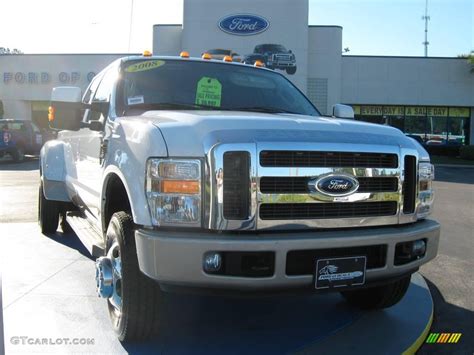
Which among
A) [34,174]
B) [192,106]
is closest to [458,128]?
[34,174]

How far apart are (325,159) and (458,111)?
2837 cm

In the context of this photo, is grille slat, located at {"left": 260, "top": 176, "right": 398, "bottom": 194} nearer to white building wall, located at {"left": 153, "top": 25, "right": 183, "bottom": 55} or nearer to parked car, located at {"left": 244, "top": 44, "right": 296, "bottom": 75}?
parked car, located at {"left": 244, "top": 44, "right": 296, "bottom": 75}

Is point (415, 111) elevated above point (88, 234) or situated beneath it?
elevated above

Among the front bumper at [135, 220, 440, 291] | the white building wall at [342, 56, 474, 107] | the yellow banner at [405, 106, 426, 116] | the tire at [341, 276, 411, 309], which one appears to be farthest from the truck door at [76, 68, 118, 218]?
the yellow banner at [405, 106, 426, 116]

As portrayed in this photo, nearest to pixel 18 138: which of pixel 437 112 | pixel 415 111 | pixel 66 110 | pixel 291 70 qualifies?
pixel 291 70

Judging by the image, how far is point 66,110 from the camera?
4082mm

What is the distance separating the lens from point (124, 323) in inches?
128

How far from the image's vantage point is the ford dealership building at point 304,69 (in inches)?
970

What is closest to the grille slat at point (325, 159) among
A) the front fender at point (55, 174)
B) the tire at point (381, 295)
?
the tire at point (381, 295)

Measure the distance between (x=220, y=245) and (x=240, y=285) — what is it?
0.91 feet

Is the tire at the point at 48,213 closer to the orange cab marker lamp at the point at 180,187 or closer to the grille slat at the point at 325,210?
the orange cab marker lamp at the point at 180,187

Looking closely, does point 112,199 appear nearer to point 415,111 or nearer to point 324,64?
point 324,64

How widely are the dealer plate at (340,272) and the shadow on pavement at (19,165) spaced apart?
1621 cm

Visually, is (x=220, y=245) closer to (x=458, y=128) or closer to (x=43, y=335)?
(x=43, y=335)
